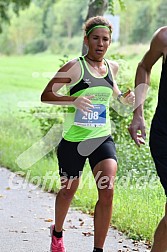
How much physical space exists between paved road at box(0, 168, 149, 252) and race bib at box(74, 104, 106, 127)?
1.22m

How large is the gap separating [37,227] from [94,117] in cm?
177

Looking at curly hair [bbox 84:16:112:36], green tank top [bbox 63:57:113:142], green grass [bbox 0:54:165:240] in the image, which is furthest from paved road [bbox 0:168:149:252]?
curly hair [bbox 84:16:112:36]

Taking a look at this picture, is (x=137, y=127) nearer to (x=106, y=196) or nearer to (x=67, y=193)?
(x=106, y=196)

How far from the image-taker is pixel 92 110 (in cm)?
509

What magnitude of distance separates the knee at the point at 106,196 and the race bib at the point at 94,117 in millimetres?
538

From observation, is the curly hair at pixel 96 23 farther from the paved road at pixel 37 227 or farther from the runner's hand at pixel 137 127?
the paved road at pixel 37 227

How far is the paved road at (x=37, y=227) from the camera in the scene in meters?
5.75

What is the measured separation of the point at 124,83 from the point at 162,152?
20.1 ft

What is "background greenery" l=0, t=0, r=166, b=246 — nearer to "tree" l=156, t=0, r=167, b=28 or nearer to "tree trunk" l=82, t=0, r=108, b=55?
"tree trunk" l=82, t=0, r=108, b=55

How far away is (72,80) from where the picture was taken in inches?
202

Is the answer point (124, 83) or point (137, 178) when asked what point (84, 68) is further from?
point (124, 83)

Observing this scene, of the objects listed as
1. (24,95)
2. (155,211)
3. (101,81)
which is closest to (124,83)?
(155,211)

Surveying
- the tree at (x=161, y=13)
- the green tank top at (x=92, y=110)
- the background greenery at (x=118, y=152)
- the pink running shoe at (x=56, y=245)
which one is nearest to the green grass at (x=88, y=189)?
the background greenery at (x=118, y=152)

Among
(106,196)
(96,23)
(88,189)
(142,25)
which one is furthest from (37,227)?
(142,25)
